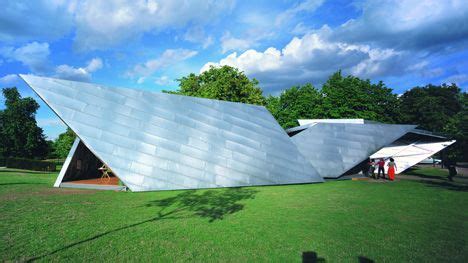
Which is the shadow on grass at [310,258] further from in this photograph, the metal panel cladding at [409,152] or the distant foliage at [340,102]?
the distant foliage at [340,102]

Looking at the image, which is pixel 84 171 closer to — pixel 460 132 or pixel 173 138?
pixel 173 138

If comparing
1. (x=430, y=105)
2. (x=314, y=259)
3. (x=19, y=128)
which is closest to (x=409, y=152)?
(x=314, y=259)

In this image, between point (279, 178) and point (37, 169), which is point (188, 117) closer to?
point (279, 178)

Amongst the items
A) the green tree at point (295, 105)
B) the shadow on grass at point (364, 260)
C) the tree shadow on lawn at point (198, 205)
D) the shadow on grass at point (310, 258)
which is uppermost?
the green tree at point (295, 105)

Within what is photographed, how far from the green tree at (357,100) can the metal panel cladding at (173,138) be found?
80.1 feet

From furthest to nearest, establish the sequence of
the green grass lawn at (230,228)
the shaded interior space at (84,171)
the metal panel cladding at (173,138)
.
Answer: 1. the shaded interior space at (84,171)
2. the metal panel cladding at (173,138)
3. the green grass lawn at (230,228)

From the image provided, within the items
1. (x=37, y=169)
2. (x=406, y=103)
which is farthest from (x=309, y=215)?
(x=406, y=103)

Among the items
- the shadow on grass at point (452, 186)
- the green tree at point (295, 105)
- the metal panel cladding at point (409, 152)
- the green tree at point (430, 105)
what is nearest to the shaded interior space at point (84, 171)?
the shadow on grass at point (452, 186)

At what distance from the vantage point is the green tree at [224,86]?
1388 inches

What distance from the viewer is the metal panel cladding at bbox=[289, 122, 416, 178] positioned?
19797 mm

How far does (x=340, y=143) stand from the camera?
800 inches

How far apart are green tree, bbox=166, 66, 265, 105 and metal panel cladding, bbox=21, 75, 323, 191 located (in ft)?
55.8

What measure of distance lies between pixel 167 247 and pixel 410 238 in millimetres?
5685

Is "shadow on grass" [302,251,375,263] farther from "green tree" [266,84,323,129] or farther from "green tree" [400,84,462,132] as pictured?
"green tree" [400,84,462,132]
